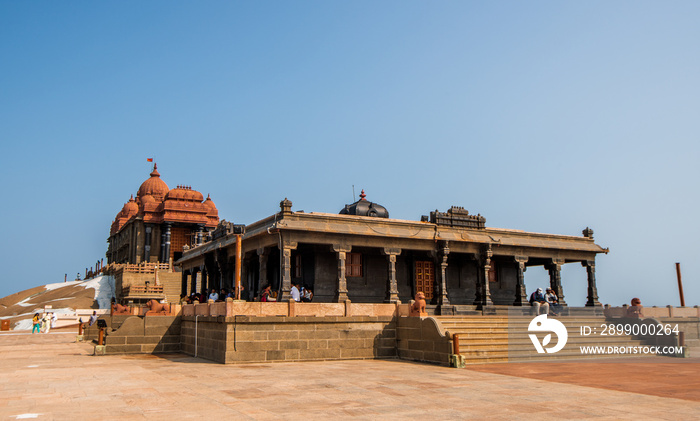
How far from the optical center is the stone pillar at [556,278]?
30.0 metres

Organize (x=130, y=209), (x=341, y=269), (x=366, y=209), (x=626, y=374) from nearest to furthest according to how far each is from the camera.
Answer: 1. (x=626, y=374)
2. (x=341, y=269)
3. (x=366, y=209)
4. (x=130, y=209)

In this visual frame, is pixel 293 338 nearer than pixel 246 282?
Yes

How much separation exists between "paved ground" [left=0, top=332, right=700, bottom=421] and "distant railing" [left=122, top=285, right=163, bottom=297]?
27.1 m

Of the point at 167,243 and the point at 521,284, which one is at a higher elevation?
the point at 167,243

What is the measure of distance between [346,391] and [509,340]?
9.50m

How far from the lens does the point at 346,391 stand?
438 inches

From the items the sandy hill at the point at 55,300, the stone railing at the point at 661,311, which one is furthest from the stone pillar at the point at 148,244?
the stone railing at the point at 661,311

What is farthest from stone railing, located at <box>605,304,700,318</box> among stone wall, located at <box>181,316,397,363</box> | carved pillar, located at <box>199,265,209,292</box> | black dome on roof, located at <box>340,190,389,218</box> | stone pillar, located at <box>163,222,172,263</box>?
stone pillar, located at <box>163,222,172,263</box>

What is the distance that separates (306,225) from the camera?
23500mm

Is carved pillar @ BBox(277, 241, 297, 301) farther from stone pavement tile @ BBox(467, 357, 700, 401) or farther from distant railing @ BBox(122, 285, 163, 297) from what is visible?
distant railing @ BBox(122, 285, 163, 297)

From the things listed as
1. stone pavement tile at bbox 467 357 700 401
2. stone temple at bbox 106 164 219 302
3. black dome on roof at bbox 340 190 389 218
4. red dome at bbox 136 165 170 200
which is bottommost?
stone pavement tile at bbox 467 357 700 401

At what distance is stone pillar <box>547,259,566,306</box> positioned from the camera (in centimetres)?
3003

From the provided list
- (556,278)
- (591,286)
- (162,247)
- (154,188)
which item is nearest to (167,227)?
(162,247)

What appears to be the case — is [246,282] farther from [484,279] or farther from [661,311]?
[661,311]
